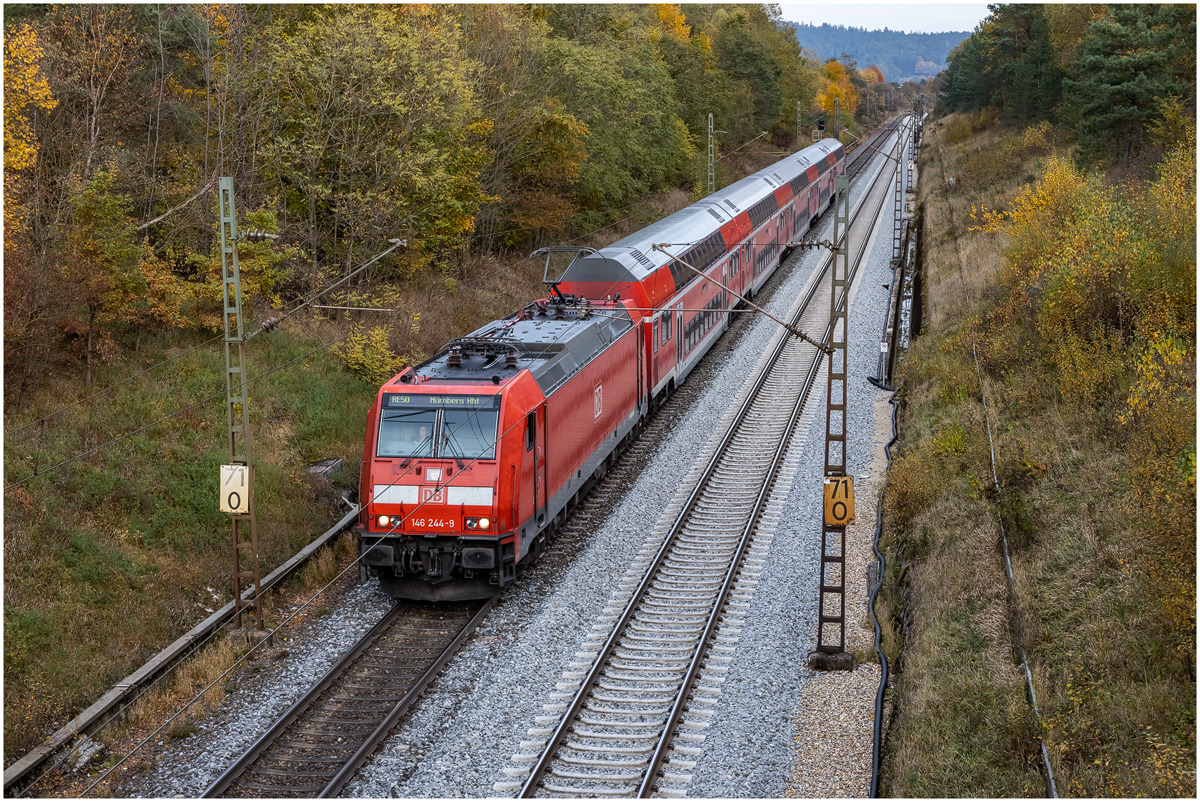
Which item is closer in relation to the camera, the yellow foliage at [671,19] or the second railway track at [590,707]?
the second railway track at [590,707]

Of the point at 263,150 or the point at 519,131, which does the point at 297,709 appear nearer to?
the point at 263,150

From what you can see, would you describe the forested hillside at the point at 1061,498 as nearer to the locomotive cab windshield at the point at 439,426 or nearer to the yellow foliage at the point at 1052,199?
the yellow foliage at the point at 1052,199

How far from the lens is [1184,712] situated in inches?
414

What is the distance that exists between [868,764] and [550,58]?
34422 mm

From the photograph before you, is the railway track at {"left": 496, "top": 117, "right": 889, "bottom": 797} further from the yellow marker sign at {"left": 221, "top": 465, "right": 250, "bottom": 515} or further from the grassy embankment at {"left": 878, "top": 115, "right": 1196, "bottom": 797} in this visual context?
the yellow marker sign at {"left": 221, "top": 465, "right": 250, "bottom": 515}

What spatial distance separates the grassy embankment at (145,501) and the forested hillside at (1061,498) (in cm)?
975

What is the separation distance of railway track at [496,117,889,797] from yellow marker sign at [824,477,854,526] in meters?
2.41

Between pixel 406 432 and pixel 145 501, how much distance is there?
5172 millimetres

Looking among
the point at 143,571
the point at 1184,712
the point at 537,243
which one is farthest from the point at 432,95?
the point at 1184,712

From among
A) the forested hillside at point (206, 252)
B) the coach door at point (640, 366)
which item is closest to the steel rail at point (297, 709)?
the forested hillside at point (206, 252)

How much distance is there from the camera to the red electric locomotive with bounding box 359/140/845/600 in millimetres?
15453

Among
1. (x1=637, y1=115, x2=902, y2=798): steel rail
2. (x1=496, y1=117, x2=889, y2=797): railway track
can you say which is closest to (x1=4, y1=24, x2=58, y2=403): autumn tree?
(x1=496, y1=117, x2=889, y2=797): railway track

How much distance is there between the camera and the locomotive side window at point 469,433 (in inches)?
608

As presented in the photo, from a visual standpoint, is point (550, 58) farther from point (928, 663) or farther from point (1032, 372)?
point (928, 663)
